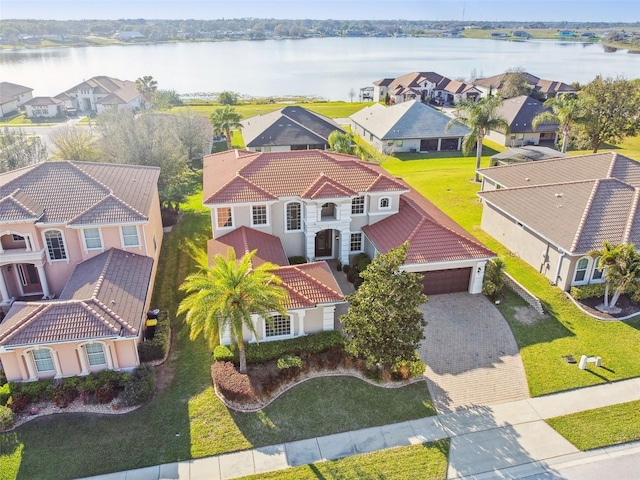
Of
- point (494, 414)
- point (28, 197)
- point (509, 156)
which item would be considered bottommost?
point (494, 414)

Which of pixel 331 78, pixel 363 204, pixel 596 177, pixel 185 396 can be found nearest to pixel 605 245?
pixel 596 177

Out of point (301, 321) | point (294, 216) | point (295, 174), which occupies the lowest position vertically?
point (301, 321)

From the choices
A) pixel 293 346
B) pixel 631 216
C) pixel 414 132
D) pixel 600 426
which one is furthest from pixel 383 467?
pixel 414 132

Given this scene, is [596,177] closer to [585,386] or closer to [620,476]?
[585,386]

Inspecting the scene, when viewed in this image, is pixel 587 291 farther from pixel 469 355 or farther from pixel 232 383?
pixel 232 383

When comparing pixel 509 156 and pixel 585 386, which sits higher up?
pixel 509 156

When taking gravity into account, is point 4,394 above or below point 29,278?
below

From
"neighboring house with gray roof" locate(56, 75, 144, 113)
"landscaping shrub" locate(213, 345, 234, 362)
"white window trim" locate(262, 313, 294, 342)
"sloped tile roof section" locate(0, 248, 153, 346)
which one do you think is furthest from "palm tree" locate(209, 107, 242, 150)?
"landscaping shrub" locate(213, 345, 234, 362)
